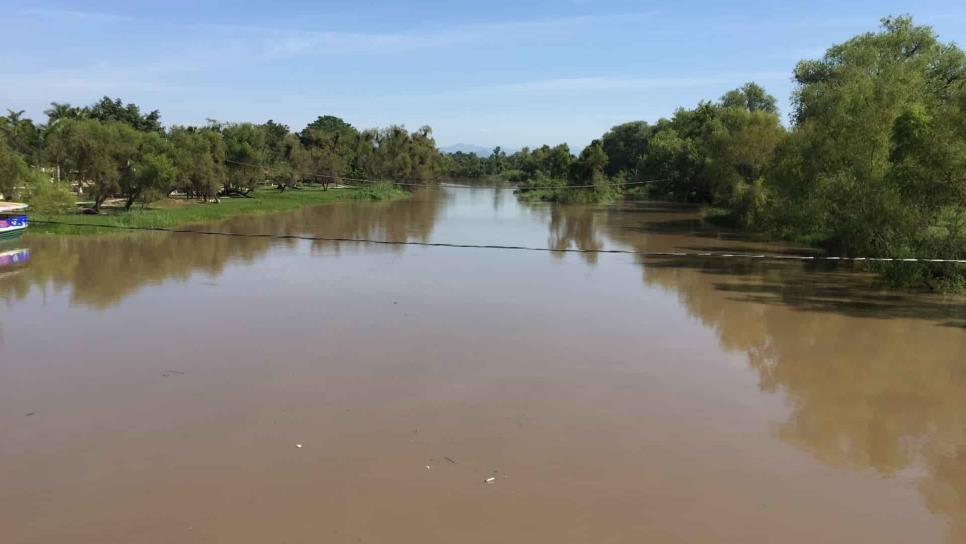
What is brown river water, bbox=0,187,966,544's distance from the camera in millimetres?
5238

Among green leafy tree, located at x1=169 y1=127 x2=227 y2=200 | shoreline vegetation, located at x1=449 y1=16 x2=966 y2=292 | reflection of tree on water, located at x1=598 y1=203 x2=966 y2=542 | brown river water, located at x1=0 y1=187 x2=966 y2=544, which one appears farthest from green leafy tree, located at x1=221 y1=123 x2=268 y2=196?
reflection of tree on water, located at x1=598 y1=203 x2=966 y2=542

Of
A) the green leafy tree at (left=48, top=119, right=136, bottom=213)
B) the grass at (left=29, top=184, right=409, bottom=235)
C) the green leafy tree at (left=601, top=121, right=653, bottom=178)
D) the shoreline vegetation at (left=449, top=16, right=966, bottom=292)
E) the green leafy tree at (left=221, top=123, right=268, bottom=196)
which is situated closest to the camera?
the shoreline vegetation at (left=449, top=16, right=966, bottom=292)

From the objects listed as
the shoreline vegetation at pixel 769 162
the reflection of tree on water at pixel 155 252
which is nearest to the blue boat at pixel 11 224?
the reflection of tree on water at pixel 155 252

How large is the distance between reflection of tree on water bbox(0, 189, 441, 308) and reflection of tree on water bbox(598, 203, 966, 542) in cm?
1153

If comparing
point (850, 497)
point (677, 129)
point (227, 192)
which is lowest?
point (850, 497)

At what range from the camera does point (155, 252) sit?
63.8ft

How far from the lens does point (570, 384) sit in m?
8.29

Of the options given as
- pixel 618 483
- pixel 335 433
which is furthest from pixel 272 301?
pixel 618 483

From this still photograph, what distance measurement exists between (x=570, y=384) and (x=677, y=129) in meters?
51.7

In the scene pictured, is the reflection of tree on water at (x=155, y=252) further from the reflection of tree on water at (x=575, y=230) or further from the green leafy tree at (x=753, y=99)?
the green leafy tree at (x=753, y=99)

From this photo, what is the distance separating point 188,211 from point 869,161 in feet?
83.7

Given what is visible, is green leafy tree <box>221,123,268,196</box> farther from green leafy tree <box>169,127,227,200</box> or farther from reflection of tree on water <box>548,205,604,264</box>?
reflection of tree on water <box>548,205,604,264</box>

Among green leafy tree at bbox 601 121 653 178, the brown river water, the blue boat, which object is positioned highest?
green leafy tree at bbox 601 121 653 178

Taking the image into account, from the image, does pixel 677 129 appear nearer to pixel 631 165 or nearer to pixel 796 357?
pixel 631 165
